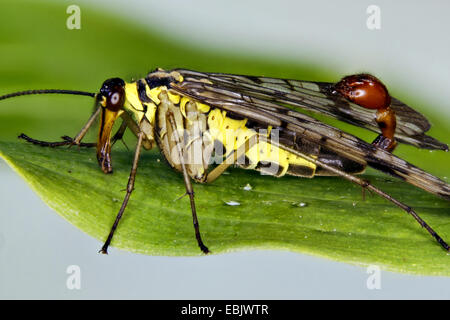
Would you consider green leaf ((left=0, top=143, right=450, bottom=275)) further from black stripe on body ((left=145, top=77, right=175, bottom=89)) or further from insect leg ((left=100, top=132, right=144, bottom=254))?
black stripe on body ((left=145, top=77, right=175, bottom=89))

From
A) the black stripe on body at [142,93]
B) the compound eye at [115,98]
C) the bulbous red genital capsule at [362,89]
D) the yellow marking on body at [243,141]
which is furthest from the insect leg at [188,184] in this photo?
the bulbous red genital capsule at [362,89]

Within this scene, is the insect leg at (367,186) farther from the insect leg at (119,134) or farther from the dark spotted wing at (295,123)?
the insect leg at (119,134)

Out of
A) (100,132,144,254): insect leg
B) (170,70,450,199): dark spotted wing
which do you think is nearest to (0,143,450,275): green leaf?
(100,132,144,254): insect leg

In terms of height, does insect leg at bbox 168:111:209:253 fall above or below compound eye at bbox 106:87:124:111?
below

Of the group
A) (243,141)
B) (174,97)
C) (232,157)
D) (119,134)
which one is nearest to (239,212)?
(232,157)

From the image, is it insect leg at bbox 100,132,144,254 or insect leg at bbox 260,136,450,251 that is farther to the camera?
insect leg at bbox 260,136,450,251

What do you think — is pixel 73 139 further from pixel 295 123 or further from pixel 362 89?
pixel 362 89
